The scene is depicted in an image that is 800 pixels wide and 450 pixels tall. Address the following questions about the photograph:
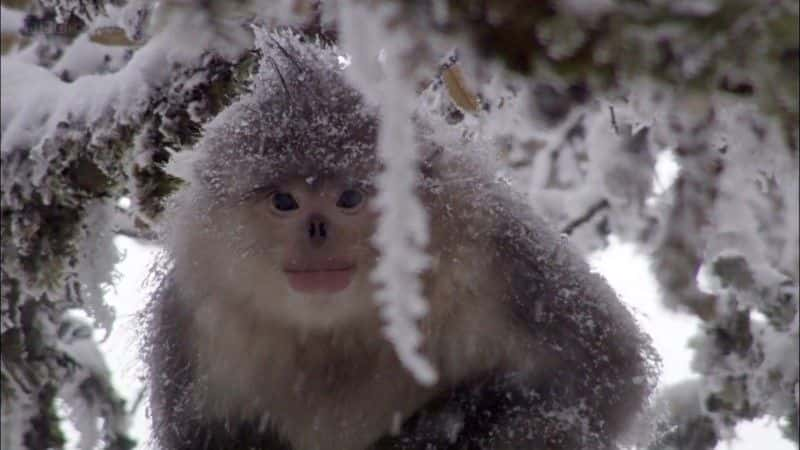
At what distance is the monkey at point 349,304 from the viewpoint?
2.46 meters

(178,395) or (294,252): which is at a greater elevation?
(294,252)

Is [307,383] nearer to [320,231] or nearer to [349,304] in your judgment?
[349,304]

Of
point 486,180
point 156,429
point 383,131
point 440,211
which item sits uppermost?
point 486,180

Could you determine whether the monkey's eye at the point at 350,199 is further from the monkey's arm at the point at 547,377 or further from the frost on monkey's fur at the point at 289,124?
the monkey's arm at the point at 547,377

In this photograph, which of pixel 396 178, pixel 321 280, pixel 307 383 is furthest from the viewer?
pixel 307 383

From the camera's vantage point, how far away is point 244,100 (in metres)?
2.61

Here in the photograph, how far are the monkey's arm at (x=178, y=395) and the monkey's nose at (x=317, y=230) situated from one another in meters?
0.47

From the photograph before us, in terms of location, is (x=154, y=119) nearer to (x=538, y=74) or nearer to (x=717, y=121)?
(x=717, y=121)

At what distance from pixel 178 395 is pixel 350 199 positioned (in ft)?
2.27

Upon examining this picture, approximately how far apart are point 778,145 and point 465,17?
32cm

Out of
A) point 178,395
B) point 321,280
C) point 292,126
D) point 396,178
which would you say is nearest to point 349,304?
point 321,280

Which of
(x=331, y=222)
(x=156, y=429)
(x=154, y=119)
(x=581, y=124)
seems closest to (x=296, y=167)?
(x=331, y=222)

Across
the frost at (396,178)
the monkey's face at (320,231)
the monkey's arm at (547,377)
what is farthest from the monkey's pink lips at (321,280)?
the frost at (396,178)

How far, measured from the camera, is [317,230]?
244cm
